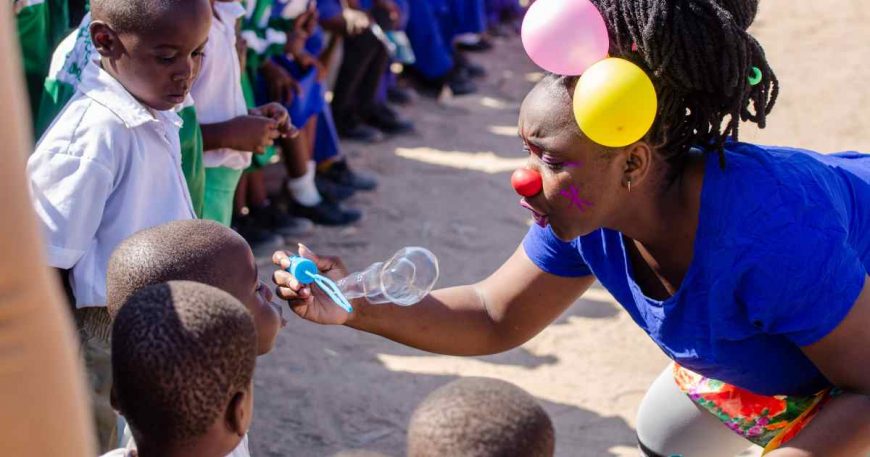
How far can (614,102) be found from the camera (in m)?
2.21

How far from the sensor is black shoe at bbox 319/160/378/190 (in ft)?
20.8

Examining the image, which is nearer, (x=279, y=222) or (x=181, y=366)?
(x=181, y=366)

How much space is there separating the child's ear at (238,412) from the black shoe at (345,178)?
4393 millimetres

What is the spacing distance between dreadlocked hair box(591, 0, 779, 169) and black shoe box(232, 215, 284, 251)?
3.25m

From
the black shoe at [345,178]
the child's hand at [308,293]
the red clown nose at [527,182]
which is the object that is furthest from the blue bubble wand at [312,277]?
the black shoe at [345,178]

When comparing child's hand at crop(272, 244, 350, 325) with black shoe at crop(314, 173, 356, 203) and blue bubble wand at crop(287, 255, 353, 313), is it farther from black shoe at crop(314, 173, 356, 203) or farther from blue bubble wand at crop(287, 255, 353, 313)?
black shoe at crop(314, 173, 356, 203)

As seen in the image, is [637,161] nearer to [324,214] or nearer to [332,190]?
[324,214]

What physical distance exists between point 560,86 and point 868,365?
34.9 inches

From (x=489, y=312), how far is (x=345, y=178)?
3507 mm

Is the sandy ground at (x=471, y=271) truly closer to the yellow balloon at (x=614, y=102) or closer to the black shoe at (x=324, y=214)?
the black shoe at (x=324, y=214)

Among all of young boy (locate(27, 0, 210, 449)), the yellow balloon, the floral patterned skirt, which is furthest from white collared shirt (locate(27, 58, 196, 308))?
the floral patterned skirt

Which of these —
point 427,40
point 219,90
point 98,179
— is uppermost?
point 98,179

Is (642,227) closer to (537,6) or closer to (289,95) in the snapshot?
(537,6)

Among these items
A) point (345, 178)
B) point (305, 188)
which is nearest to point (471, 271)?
point (305, 188)
